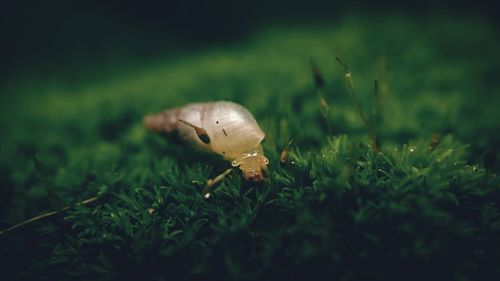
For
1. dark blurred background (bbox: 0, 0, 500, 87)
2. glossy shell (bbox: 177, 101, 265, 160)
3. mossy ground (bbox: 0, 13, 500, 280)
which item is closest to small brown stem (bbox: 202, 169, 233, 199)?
mossy ground (bbox: 0, 13, 500, 280)

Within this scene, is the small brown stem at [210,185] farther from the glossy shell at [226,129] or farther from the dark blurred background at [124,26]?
the dark blurred background at [124,26]

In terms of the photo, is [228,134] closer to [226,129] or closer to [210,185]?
[226,129]

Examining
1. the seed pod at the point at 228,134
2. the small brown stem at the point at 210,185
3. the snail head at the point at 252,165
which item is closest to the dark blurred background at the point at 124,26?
the seed pod at the point at 228,134

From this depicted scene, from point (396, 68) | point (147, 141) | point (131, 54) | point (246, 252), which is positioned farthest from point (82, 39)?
point (246, 252)

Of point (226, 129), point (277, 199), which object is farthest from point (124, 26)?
point (277, 199)

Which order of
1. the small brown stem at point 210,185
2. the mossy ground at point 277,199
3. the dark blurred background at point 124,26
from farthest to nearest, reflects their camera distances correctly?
the dark blurred background at point 124,26
the small brown stem at point 210,185
the mossy ground at point 277,199

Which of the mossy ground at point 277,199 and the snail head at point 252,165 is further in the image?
the snail head at point 252,165

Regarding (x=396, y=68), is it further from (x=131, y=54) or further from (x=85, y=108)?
(x=131, y=54)

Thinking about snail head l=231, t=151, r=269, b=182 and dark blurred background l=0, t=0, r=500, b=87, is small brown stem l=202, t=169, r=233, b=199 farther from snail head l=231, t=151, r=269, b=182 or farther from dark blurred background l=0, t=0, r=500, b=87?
dark blurred background l=0, t=0, r=500, b=87
